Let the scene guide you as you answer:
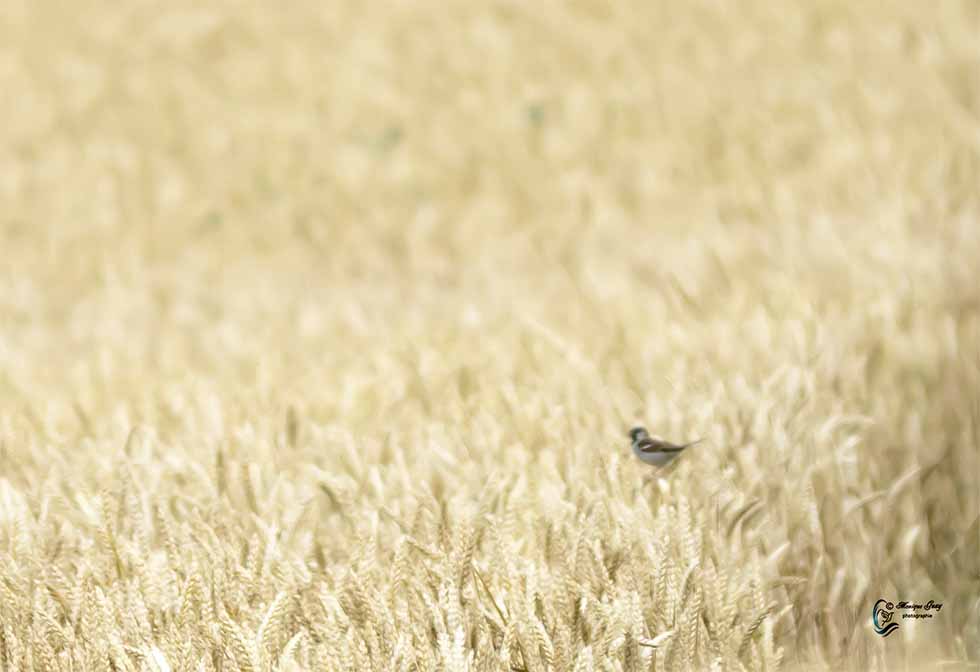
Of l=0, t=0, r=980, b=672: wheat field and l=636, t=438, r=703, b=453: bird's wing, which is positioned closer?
l=0, t=0, r=980, b=672: wheat field

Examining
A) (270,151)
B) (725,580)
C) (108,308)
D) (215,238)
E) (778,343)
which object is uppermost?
(270,151)

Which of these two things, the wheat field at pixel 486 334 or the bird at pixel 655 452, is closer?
the wheat field at pixel 486 334

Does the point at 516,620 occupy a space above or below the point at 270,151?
below

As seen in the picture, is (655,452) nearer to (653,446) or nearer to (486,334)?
(653,446)

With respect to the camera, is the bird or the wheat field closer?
the wheat field

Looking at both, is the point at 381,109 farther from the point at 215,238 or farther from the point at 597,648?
the point at 597,648

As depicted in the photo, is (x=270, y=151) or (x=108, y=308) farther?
(x=270, y=151)

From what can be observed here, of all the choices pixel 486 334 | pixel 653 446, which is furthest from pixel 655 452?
pixel 486 334

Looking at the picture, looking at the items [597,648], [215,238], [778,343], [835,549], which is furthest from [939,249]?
[215,238]
